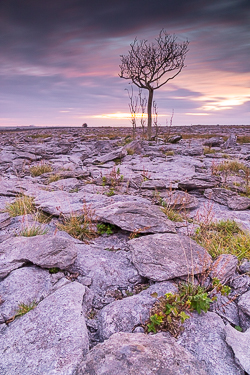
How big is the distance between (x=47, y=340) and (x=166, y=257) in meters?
1.54

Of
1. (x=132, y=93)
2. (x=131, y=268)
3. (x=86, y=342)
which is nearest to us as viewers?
(x=86, y=342)

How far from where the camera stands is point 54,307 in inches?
87.7

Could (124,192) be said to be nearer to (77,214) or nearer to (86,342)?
(77,214)

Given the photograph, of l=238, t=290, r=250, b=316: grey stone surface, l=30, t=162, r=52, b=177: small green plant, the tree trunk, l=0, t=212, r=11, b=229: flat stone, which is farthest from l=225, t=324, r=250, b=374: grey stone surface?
the tree trunk

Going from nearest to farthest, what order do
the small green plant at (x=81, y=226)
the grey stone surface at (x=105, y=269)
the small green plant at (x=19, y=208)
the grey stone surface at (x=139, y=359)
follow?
1. the grey stone surface at (x=139, y=359)
2. the grey stone surface at (x=105, y=269)
3. the small green plant at (x=81, y=226)
4. the small green plant at (x=19, y=208)

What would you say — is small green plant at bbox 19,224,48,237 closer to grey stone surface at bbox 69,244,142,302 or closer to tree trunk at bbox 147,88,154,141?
grey stone surface at bbox 69,244,142,302

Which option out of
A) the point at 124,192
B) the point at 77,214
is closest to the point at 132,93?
the point at 124,192

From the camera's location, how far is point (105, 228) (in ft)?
13.3

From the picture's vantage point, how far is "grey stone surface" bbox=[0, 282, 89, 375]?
1.73m

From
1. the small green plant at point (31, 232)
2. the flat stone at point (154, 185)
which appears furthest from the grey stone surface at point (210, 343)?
the flat stone at point (154, 185)

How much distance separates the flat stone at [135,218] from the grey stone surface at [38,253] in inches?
38.6

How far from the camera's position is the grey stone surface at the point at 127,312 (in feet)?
7.08

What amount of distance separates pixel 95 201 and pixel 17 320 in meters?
3.14

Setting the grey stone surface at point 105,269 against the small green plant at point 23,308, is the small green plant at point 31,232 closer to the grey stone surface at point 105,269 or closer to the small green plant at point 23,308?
the grey stone surface at point 105,269
